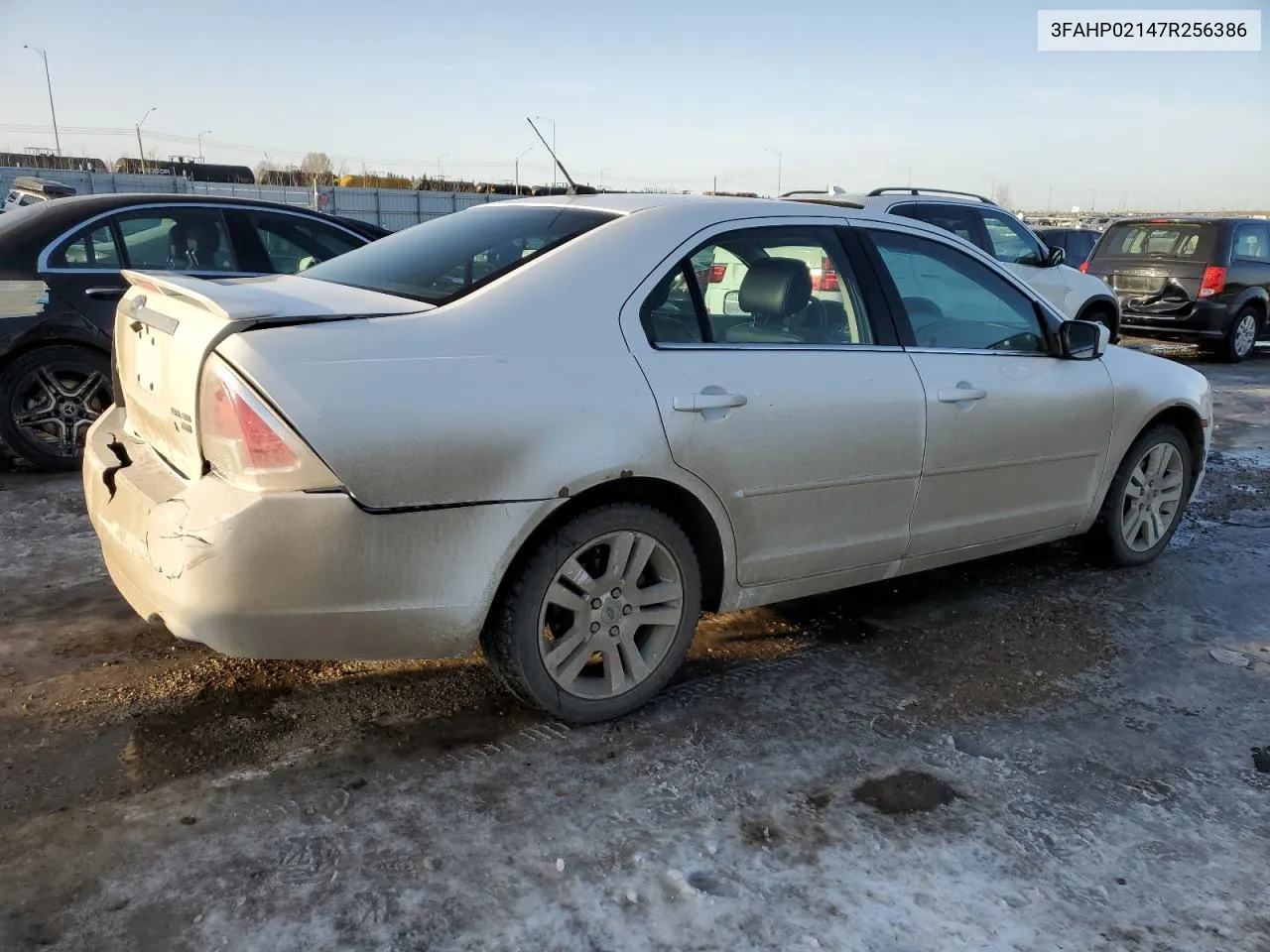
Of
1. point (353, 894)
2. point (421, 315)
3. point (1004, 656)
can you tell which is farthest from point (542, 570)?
point (1004, 656)

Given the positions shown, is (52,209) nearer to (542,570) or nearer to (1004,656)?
(542,570)

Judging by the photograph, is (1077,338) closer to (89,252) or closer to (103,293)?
(103,293)

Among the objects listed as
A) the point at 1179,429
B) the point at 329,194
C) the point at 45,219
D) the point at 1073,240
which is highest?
the point at 329,194

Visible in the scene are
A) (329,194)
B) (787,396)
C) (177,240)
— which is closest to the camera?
(787,396)

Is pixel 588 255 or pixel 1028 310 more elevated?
pixel 588 255

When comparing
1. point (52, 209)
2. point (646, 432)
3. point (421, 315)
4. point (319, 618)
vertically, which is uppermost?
point (52, 209)

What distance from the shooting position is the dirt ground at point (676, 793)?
2375 millimetres

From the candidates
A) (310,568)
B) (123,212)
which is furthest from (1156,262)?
(310,568)

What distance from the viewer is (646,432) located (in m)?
3.06

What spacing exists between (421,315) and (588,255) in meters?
0.58

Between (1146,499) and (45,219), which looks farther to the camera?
(45,219)

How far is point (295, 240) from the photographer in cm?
674

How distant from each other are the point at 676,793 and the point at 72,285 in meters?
4.88

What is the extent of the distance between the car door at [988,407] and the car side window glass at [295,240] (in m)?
4.10
